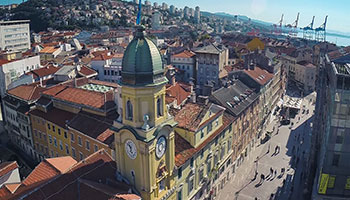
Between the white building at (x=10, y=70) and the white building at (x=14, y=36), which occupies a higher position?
the white building at (x=14, y=36)

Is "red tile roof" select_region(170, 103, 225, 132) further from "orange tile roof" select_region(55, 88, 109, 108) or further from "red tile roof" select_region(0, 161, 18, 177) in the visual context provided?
"red tile roof" select_region(0, 161, 18, 177)

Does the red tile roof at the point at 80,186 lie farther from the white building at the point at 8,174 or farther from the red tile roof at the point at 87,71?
the red tile roof at the point at 87,71

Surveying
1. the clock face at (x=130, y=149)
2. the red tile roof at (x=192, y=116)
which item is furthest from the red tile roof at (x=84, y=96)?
the clock face at (x=130, y=149)

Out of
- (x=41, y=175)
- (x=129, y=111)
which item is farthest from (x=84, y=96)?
(x=129, y=111)

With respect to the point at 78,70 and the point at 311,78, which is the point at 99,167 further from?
the point at 311,78

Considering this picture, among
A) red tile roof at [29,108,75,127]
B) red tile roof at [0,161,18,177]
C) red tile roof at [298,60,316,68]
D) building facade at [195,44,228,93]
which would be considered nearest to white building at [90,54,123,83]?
building facade at [195,44,228,93]

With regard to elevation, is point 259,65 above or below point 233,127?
above

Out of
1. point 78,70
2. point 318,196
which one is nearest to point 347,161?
point 318,196
